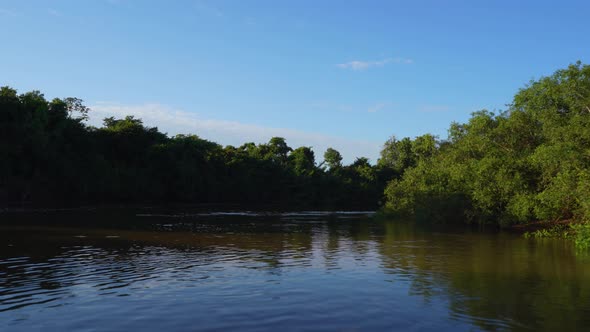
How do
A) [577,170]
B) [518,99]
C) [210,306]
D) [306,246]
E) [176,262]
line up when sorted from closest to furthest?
1. [210,306]
2. [176,262]
3. [306,246]
4. [577,170]
5. [518,99]

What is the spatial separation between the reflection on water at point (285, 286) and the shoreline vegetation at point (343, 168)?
1000cm

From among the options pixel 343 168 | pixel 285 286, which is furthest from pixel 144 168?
pixel 285 286

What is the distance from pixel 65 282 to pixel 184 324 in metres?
6.74

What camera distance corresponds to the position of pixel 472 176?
149ft

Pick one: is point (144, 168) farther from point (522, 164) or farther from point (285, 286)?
point (285, 286)

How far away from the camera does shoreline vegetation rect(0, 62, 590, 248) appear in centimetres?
3653

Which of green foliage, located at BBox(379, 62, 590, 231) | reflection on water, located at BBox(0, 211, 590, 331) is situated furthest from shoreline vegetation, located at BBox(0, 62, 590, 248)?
reflection on water, located at BBox(0, 211, 590, 331)

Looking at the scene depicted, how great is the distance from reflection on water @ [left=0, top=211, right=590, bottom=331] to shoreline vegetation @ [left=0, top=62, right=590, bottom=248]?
10.0 meters

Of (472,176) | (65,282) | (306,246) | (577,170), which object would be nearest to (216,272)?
(65,282)

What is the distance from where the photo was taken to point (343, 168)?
133000mm

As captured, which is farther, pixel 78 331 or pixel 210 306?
pixel 210 306

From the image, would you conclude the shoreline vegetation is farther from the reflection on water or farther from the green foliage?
the reflection on water

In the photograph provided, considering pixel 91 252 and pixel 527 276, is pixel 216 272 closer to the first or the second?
pixel 91 252

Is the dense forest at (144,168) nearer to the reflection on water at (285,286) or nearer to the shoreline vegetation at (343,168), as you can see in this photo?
the shoreline vegetation at (343,168)
